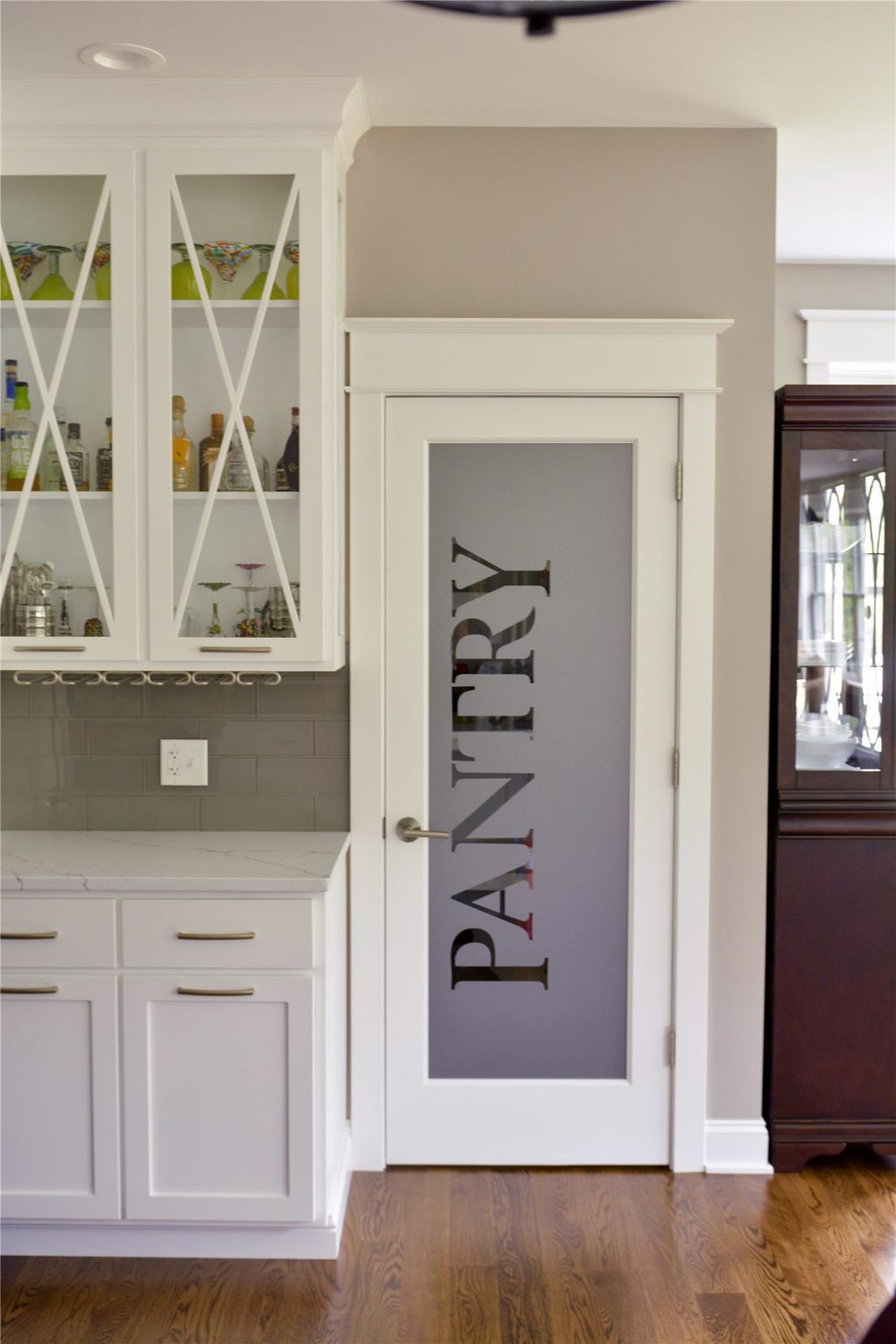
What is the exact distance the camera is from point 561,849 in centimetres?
281

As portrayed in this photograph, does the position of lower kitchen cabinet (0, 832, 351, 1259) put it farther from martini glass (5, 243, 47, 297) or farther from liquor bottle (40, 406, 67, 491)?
martini glass (5, 243, 47, 297)

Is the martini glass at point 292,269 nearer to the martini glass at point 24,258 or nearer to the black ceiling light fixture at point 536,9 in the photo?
the martini glass at point 24,258

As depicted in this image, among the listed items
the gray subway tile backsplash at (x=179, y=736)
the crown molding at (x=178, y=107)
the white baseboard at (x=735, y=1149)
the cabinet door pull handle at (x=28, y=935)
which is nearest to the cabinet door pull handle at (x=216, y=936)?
the cabinet door pull handle at (x=28, y=935)

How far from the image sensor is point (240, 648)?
2.48 meters

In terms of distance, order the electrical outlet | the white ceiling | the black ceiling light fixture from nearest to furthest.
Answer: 1. the black ceiling light fixture
2. the white ceiling
3. the electrical outlet

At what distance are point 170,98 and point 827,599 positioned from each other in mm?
2042

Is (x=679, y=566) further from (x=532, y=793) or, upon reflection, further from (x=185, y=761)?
(x=185, y=761)

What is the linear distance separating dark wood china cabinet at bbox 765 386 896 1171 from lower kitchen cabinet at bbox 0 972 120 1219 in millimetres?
1694

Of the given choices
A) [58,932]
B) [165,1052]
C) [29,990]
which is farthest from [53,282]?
[165,1052]

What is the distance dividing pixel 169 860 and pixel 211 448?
979mm

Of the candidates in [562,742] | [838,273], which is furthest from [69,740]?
[838,273]

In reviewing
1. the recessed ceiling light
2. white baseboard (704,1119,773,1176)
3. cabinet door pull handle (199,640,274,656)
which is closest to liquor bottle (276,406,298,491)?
cabinet door pull handle (199,640,274,656)

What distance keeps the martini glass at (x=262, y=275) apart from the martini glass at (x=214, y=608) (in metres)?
0.68

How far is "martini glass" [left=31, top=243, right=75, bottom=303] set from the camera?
2.49m
